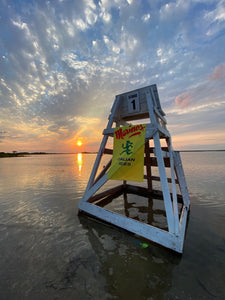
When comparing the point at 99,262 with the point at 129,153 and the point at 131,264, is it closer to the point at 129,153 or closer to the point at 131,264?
the point at 131,264

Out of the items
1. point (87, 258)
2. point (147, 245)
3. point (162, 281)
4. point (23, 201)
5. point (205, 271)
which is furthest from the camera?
point (23, 201)

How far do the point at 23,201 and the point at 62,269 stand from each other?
6.48m

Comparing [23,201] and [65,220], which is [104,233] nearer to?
[65,220]

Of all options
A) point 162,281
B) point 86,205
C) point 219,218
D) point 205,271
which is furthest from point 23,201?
point 219,218

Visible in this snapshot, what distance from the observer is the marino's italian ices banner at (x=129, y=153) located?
4617mm

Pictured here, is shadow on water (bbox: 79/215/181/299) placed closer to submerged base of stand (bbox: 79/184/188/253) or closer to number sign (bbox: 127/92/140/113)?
submerged base of stand (bbox: 79/184/188/253)

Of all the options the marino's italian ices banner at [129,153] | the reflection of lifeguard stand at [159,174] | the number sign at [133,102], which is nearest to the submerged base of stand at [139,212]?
the reflection of lifeguard stand at [159,174]

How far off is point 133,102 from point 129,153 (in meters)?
2.32

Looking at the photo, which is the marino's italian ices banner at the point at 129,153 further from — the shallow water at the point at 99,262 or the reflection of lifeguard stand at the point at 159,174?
the shallow water at the point at 99,262

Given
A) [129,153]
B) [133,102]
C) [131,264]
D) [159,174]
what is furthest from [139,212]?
[133,102]

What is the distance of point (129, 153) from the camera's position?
4.83m

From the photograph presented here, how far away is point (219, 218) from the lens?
19.0ft

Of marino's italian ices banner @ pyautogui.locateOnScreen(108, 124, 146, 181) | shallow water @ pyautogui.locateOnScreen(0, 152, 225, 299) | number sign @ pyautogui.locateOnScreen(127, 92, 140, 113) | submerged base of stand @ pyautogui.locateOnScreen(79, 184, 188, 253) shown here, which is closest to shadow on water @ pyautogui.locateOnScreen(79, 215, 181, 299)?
shallow water @ pyautogui.locateOnScreen(0, 152, 225, 299)

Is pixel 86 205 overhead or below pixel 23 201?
overhead
